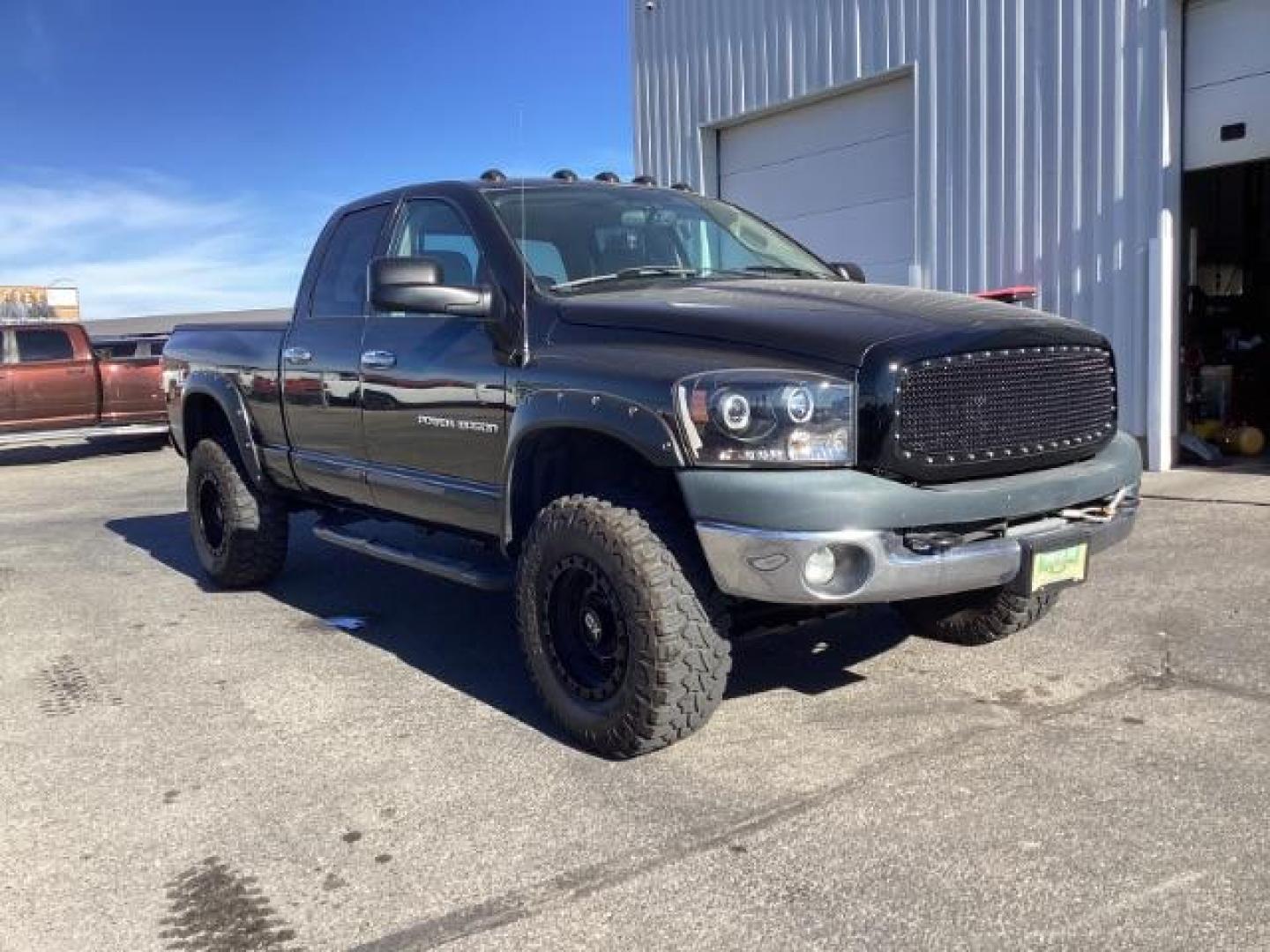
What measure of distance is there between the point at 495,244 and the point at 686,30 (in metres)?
9.84

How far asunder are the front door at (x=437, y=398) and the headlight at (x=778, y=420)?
41.6 inches

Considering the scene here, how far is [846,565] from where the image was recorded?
3.26 meters

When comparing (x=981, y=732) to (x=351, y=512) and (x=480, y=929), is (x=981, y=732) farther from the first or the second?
(x=351, y=512)

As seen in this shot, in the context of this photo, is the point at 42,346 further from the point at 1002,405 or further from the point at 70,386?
the point at 1002,405

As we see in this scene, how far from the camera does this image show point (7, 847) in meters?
3.27

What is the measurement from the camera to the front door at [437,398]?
13.9ft

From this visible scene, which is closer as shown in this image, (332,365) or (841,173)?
(332,365)

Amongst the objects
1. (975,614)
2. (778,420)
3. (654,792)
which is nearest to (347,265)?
(778,420)

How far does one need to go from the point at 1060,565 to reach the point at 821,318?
3.56ft

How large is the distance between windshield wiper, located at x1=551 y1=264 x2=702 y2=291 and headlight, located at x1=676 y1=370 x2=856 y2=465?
117cm

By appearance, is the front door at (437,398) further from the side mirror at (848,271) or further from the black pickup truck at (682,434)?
the side mirror at (848,271)

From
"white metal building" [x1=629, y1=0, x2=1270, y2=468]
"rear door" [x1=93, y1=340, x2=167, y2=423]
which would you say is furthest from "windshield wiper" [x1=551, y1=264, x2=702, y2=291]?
"rear door" [x1=93, y1=340, x2=167, y2=423]

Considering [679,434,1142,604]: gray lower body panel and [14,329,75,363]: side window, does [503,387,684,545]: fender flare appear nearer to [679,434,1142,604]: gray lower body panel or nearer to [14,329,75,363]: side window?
[679,434,1142,604]: gray lower body panel

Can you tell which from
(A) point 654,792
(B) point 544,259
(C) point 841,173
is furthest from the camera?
(C) point 841,173
